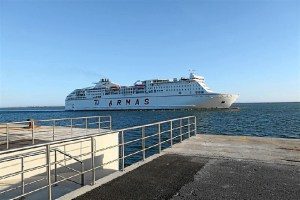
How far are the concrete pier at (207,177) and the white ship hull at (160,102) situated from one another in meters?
87.7

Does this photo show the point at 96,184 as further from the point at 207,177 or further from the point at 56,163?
the point at 207,177

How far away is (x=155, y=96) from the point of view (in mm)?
102688

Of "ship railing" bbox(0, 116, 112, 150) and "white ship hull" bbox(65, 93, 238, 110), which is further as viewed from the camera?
"white ship hull" bbox(65, 93, 238, 110)

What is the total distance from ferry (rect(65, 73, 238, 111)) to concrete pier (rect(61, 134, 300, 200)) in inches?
3463

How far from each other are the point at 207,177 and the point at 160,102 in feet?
313

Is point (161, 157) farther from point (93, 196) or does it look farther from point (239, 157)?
point (93, 196)

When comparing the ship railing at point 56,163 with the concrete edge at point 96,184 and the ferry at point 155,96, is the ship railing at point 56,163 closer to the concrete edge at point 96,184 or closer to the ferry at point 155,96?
the concrete edge at point 96,184

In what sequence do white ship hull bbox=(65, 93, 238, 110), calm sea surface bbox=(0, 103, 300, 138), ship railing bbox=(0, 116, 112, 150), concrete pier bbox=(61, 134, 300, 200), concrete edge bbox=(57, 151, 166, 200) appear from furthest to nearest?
white ship hull bbox=(65, 93, 238, 110), calm sea surface bbox=(0, 103, 300, 138), ship railing bbox=(0, 116, 112, 150), concrete pier bbox=(61, 134, 300, 200), concrete edge bbox=(57, 151, 166, 200)

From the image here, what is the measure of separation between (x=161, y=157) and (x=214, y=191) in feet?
10.9

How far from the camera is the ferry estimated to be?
3846 inches

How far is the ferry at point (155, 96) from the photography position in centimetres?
9769

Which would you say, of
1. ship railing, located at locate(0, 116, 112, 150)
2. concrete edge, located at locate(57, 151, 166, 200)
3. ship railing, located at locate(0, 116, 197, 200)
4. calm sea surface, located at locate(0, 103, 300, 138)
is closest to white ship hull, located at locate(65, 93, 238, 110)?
calm sea surface, located at locate(0, 103, 300, 138)

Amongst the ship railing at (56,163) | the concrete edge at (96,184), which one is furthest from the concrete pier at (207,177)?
the ship railing at (56,163)

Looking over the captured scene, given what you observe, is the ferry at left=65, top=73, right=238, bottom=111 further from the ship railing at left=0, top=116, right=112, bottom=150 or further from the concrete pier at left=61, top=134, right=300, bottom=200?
the concrete pier at left=61, top=134, right=300, bottom=200
